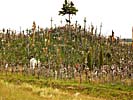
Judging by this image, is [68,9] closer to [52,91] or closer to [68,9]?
[68,9]

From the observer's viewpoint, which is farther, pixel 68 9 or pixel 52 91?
pixel 68 9

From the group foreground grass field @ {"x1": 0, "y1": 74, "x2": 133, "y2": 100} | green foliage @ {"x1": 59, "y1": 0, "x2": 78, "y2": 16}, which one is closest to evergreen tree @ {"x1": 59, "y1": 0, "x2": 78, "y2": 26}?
green foliage @ {"x1": 59, "y1": 0, "x2": 78, "y2": 16}

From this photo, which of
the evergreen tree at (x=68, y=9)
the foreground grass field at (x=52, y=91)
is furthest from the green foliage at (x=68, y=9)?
the foreground grass field at (x=52, y=91)

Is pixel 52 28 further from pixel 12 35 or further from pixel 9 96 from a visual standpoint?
pixel 9 96

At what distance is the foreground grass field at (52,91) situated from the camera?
1978 cm

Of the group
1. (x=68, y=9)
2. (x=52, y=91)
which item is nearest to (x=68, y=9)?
(x=68, y=9)

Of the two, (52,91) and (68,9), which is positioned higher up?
(68,9)

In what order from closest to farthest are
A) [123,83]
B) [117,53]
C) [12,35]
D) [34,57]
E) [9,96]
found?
[9,96], [123,83], [34,57], [117,53], [12,35]

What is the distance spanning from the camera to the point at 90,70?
399 ft

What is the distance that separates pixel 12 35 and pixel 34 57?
103 feet

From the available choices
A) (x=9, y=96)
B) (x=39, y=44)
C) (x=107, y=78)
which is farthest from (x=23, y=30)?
(x=9, y=96)

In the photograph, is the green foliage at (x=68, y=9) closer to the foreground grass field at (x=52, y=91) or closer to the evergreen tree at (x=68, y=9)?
the evergreen tree at (x=68, y=9)

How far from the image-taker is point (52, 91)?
1092 inches

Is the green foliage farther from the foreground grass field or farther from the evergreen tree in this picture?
the foreground grass field
